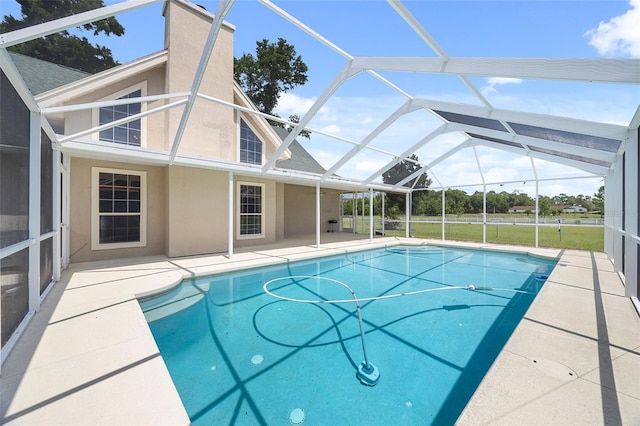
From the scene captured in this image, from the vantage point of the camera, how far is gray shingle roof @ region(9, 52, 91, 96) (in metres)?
7.75

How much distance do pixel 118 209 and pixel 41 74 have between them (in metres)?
4.89

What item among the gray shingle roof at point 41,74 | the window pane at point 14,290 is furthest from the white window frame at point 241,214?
the window pane at point 14,290

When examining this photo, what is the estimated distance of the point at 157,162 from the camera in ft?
24.5

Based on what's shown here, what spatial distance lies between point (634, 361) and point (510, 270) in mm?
6208

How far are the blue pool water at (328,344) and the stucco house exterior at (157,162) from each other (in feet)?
10.2

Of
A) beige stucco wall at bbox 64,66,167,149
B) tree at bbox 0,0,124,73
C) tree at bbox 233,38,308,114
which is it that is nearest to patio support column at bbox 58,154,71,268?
beige stucco wall at bbox 64,66,167,149

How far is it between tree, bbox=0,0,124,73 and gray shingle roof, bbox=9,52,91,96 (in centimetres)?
1164

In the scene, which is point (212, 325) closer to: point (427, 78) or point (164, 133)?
point (427, 78)

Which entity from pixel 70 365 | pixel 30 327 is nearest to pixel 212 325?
pixel 70 365

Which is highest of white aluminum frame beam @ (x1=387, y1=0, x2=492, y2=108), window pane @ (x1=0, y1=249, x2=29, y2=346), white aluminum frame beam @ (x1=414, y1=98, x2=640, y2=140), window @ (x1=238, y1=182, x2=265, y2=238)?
white aluminum frame beam @ (x1=387, y1=0, x2=492, y2=108)

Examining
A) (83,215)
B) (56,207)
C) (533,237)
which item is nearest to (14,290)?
(56,207)

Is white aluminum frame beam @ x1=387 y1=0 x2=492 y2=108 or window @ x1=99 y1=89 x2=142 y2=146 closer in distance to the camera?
white aluminum frame beam @ x1=387 y1=0 x2=492 y2=108

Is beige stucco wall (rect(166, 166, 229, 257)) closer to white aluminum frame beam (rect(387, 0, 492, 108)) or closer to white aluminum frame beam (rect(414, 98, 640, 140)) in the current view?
white aluminum frame beam (rect(387, 0, 492, 108))

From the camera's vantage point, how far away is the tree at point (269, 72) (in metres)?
21.0
